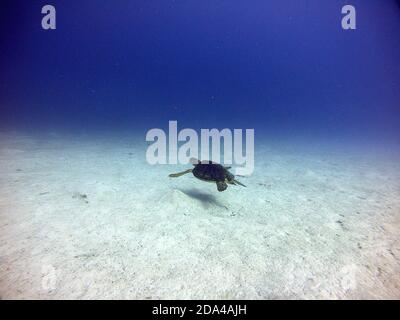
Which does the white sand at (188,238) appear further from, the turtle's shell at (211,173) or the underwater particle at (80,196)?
the turtle's shell at (211,173)

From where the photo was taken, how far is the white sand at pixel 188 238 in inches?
87.2

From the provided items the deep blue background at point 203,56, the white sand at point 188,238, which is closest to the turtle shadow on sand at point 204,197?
the white sand at point 188,238

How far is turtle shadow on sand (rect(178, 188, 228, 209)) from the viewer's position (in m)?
4.36

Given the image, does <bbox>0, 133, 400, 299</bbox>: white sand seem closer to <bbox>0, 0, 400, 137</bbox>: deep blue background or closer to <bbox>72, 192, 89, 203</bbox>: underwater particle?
<bbox>72, 192, 89, 203</bbox>: underwater particle

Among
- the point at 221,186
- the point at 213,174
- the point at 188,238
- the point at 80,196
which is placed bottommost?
the point at 188,238

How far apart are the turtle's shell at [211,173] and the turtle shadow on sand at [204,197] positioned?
0.58 m

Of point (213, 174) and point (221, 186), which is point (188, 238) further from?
point (213, 174)

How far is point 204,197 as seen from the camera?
4.73 m

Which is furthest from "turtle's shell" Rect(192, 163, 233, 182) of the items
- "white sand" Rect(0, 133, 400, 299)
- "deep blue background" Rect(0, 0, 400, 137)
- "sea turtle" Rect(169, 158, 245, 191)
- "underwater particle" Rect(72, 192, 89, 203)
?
"deep blue background" Rect(0, 0, 400, 137)

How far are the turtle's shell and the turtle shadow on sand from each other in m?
0.58

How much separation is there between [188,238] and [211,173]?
1375 millimetres

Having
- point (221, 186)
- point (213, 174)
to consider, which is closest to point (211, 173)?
point (213, 174)

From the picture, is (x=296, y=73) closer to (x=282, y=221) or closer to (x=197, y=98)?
(x=197, y=98)

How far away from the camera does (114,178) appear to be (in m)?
5.50
